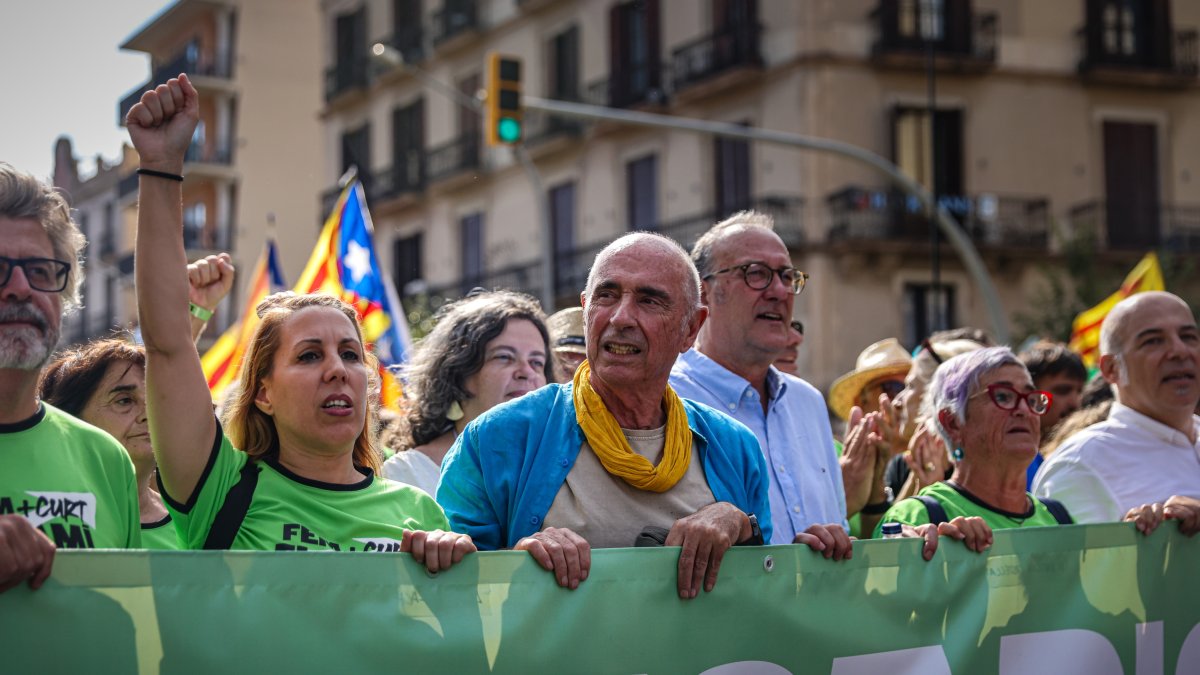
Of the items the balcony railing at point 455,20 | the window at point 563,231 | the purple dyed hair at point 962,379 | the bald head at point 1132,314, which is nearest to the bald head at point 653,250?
the purple dyed hair at point 962,379

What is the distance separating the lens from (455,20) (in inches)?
1266

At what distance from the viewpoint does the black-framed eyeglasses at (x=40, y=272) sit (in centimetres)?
302

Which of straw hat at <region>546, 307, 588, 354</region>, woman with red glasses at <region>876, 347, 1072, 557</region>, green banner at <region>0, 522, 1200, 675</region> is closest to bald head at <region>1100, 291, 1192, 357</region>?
woman with red glasses at <region>876, 347, 1072, 557</region>

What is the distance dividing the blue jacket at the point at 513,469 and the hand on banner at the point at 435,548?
0.38 meters

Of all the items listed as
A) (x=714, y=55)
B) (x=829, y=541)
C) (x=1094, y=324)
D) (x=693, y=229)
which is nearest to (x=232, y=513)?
(x=829, y=541)

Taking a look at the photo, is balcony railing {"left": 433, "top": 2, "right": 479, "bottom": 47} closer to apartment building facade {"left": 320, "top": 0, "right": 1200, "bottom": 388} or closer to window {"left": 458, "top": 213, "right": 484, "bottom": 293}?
apartment building facade {"left": 320, "top": 0, "right": 1200, "bottom": 388}

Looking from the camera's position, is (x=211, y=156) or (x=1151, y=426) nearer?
(x=1151, y=426)

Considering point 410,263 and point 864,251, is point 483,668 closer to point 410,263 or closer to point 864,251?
point 864,251

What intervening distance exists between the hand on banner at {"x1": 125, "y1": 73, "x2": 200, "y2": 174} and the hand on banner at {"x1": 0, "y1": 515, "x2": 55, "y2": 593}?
896 millimetres

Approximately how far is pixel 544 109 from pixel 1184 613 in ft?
38.2

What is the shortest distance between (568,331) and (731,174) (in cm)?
2057

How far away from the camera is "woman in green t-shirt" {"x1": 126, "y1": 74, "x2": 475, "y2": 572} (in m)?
3.19

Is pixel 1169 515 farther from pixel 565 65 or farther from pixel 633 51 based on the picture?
pixel 565 65

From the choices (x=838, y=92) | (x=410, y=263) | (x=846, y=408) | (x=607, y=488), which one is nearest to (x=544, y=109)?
(x=846, y=408)
